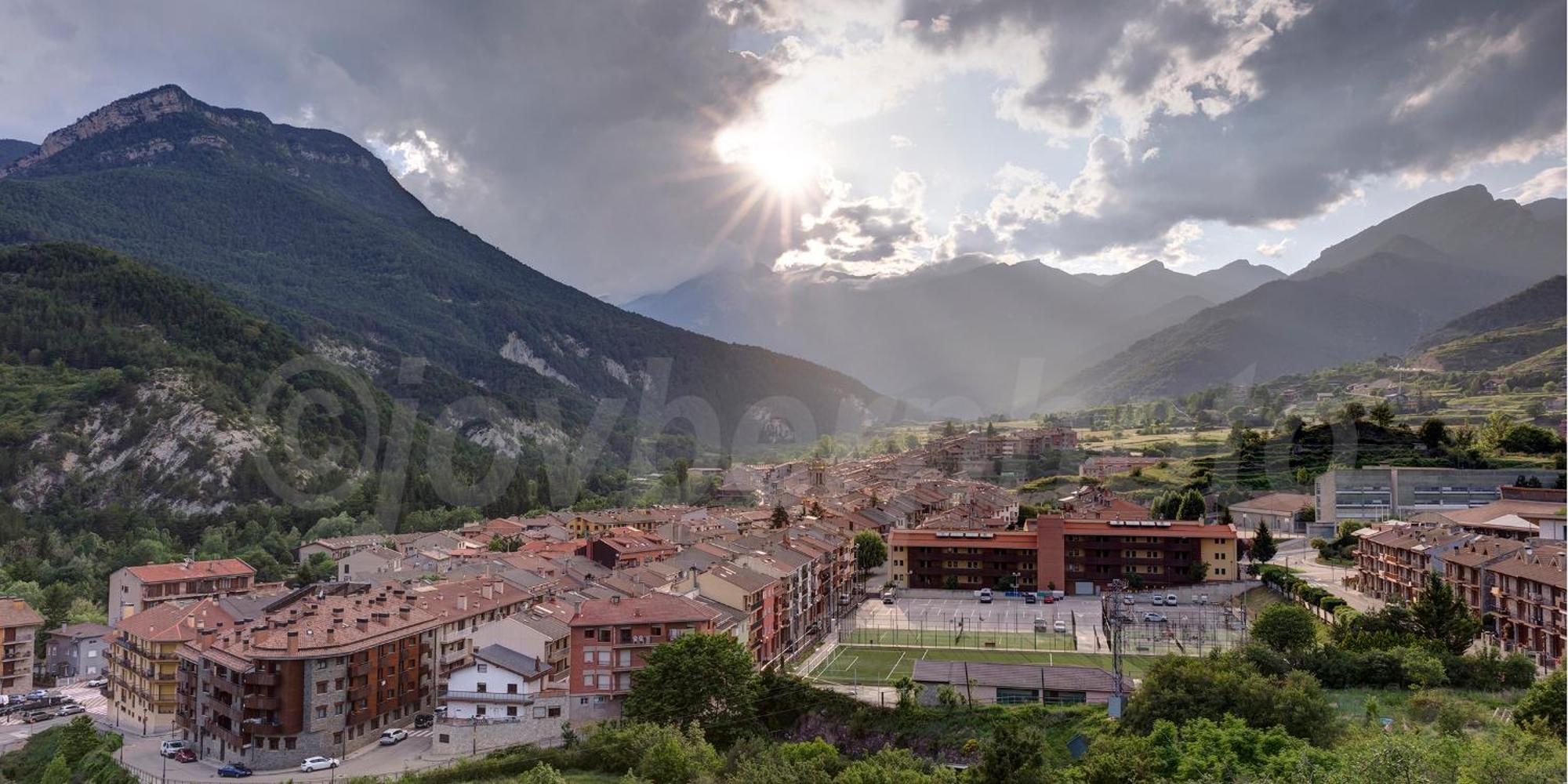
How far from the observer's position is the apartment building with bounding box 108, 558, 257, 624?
4084 centimetres

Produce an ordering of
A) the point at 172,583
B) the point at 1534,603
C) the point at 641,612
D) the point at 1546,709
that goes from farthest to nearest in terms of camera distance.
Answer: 1. the point at 172,583
2. the point at 1534,603
3. the point at 641,612
4. the point at 1546,709

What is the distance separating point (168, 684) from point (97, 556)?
27434 millimetres

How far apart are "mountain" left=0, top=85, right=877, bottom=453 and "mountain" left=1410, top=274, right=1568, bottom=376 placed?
8363 centimetres

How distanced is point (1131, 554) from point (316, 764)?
31.2 m

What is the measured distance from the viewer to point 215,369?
74.8m

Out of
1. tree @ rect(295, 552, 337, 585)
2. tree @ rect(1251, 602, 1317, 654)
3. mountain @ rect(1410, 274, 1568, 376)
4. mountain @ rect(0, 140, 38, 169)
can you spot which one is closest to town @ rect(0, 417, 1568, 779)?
tree @ rect(295, 552, 337, 585)

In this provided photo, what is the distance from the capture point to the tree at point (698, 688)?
82.0 ft

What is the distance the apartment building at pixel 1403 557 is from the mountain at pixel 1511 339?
2572 inches

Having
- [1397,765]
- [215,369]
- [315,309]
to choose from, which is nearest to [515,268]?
[315,309]

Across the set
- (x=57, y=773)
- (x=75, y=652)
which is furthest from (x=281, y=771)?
(x=75, y=652)

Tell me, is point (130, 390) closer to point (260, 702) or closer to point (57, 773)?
point (57, 773)

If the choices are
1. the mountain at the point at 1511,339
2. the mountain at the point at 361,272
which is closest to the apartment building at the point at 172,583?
the mountain at the point at 361,272

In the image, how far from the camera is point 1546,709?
20.0m

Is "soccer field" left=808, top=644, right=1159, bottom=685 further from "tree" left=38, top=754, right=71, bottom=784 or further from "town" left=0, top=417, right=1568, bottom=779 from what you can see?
"tree" left=38, top=754, right=71, bottom=784
